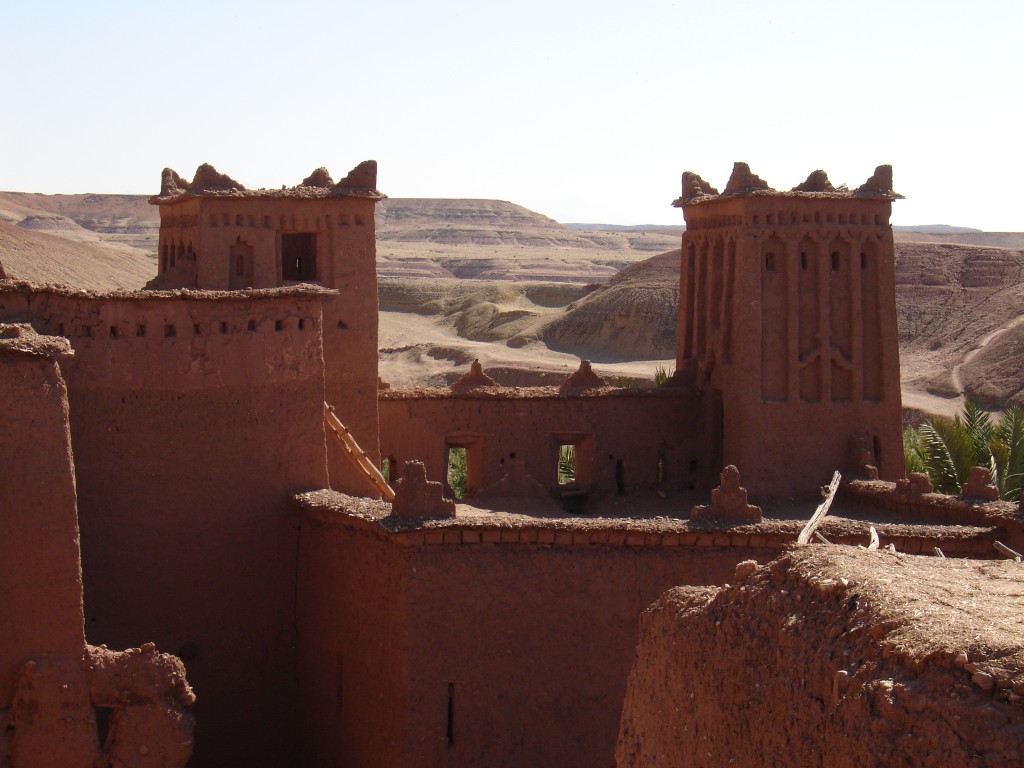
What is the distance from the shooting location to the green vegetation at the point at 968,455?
23984 millimetres

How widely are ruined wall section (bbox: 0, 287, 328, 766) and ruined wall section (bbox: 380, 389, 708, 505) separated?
232 inches

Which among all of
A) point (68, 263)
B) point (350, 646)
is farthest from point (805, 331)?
point (68, 263)

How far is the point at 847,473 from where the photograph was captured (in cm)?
2208

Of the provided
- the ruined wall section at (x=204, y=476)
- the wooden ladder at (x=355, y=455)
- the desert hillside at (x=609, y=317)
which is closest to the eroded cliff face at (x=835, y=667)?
the ruined wall section at (x=204, y=476)

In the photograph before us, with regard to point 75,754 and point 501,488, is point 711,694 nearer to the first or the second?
point 75,754

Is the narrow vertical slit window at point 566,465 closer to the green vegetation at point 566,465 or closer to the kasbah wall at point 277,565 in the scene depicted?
the green vegetation at point 566,465

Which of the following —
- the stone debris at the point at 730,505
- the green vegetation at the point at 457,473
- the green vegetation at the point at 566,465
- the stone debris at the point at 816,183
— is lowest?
the green vegetation at the point at 457,473

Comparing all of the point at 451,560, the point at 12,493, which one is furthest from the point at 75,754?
the point at 451,560

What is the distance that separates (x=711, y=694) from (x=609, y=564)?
6.32 meters

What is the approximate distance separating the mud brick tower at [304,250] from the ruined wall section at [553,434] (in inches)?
43.5

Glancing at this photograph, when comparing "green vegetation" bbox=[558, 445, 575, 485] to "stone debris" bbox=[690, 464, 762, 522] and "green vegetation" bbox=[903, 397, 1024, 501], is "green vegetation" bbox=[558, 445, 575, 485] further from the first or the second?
"stone debris" bbox=[690, 464, 762, 522]

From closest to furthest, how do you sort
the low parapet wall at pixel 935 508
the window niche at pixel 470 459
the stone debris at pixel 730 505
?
the stone debris at pixel 730 505 < the low parapet wall at pixel 935 508 < the window niche at pixel 470 459

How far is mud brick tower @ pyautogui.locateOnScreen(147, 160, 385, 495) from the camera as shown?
21078 mm

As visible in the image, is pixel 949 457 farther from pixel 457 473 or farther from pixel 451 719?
pixel 451 719
